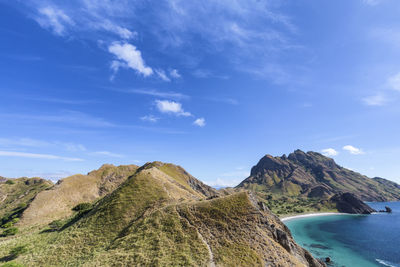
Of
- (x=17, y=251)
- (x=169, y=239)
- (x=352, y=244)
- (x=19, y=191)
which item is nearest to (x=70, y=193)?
(x=17, y=251)

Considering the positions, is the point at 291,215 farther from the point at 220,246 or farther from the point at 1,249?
the point at 1,249

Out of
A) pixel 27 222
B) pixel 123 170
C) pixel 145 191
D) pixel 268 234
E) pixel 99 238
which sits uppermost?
pixel 123 170

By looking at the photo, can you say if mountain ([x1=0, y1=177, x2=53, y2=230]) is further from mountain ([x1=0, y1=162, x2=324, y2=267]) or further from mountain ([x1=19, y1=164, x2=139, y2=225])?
mountain ([x1=0, y1=162, x2=324, y2=267])

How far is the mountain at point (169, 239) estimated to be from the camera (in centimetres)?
3625

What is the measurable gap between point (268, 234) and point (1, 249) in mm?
70377

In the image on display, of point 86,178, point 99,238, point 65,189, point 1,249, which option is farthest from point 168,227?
point 86,178

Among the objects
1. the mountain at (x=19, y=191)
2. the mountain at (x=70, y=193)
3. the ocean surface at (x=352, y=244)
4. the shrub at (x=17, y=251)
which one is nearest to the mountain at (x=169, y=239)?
the shrub at (x=17, y=251)

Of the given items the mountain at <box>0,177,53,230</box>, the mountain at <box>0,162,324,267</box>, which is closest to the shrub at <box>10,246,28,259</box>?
the mountain at <box>0,162,324,267</box>

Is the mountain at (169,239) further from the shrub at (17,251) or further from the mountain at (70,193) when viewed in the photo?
the mountain at (70,193)

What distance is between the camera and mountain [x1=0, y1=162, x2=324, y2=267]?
Result: 36250 millimetres

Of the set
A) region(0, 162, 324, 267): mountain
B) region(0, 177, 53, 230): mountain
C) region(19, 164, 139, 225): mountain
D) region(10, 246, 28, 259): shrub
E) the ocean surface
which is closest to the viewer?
region(0, 162, 324, 267): mountain

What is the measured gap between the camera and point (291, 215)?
654 feet

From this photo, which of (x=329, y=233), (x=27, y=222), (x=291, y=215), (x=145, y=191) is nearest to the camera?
(x=145, y=191)

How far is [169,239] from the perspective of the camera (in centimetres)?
4028
